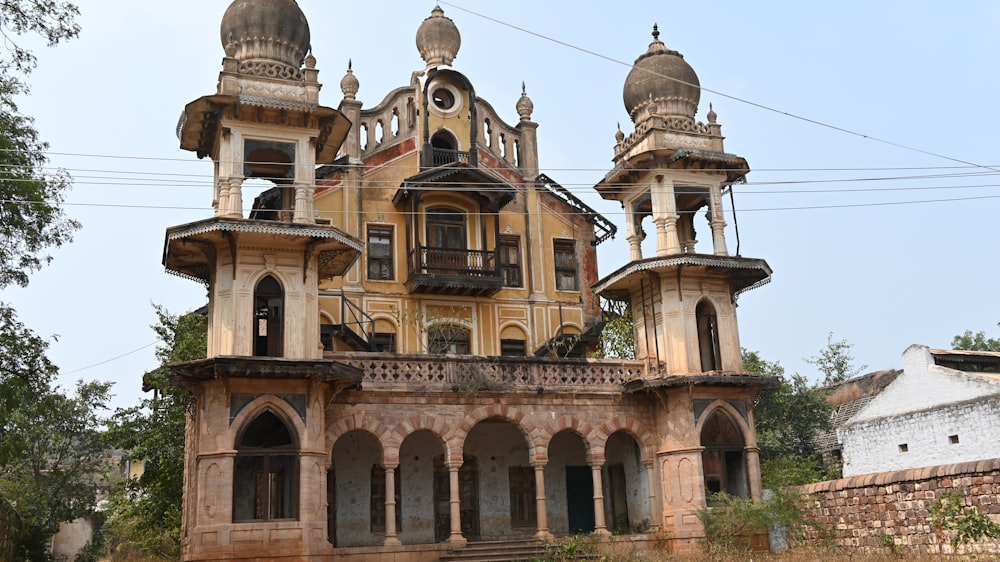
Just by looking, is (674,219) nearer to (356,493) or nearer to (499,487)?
(499,487)

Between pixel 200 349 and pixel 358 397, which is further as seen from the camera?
pixel 200 349

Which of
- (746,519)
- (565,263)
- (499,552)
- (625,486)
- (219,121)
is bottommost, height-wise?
(499,552)

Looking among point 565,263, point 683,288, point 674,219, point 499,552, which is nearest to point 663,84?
point 674,219

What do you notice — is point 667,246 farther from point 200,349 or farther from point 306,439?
point 200,349

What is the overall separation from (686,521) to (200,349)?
14.2 m

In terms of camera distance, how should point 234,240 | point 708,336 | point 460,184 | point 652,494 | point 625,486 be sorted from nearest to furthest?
1. point 234,240
2. point 652,494
3. point 708,336
4. point 625,486
5. point 460,184

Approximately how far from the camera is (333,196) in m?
29.2

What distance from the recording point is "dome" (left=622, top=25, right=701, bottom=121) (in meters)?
26.9

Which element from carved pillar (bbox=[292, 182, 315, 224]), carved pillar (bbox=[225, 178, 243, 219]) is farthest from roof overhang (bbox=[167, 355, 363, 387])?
carved pillar (bbox=[225, 178, 243, 219])

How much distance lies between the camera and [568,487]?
1069 inches

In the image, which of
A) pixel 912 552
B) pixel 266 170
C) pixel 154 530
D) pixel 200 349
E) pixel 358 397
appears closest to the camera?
pixel 912 552

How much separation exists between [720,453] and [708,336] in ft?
10.3

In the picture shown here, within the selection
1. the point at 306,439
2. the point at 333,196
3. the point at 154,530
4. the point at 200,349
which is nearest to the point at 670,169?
the point at 333,196

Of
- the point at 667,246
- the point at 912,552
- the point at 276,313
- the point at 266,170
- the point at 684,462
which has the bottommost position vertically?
the point at 912,552
